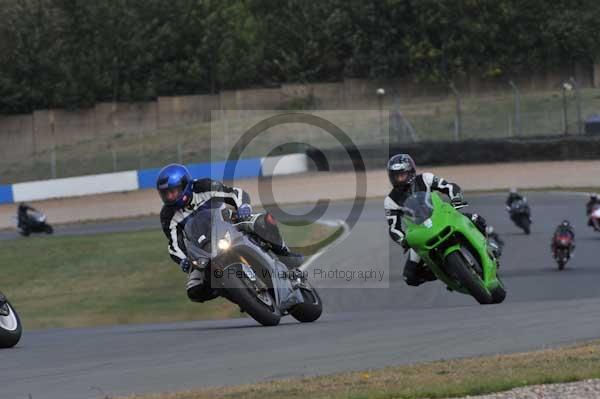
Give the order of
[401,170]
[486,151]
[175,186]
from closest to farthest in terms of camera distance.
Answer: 1. [175,186]
2. [401,170]
3. [486,151]

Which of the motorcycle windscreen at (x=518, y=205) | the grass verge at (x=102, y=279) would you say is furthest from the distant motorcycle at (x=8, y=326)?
the motorcycle windscreen at (x=518, y=205)

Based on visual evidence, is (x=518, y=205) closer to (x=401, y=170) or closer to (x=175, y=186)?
(x=401, y=170)

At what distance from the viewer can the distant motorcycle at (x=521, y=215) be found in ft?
85.5

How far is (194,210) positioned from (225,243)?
109 cm

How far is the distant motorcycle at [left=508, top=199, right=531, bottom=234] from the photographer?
2605 centimetres

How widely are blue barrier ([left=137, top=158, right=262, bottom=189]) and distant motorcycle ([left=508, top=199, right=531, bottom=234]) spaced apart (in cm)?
1629

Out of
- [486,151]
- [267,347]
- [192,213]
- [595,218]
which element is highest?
[486,151]

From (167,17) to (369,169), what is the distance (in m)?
26.6

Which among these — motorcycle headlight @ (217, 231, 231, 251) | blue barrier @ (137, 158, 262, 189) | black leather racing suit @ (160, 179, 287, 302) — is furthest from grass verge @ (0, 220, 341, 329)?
blue barrier @ (137, 158, 262, 189)

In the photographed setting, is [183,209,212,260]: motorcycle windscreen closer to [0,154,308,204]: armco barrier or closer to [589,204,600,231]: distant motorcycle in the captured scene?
[589,204,600,231]: distant motorcycle

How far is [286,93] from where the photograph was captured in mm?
59031

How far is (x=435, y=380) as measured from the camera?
7984 millimetres

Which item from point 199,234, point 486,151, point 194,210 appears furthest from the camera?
point 486,151

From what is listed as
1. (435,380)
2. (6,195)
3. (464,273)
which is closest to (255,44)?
(6,195)
